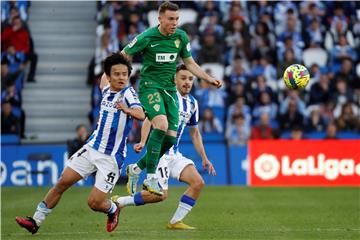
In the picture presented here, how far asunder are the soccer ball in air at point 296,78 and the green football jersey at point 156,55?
5.48 feet

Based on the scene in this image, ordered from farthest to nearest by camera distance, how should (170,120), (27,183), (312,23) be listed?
(312,23) → (27,183) → (170,120)

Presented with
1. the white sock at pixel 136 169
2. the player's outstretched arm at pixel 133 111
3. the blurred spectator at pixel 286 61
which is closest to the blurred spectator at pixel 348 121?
the blurred spectator at pixel 286 61

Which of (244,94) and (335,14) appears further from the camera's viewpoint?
(335,14)

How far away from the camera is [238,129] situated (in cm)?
2344

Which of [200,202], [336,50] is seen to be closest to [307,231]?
[200,202]

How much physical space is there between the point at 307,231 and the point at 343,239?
1.05 metres

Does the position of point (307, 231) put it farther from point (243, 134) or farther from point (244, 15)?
point (244, 15)

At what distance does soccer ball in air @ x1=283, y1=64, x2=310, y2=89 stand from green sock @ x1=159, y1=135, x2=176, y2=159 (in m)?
1.77

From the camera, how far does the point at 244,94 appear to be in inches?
953

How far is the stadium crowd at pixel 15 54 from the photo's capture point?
24797mm

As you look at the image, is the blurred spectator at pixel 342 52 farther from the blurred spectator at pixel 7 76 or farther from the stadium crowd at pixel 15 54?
the blurred spectator at pixel 7 76

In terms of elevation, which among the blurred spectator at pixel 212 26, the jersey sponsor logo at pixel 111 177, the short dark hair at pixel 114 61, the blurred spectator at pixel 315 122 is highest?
the blurred spectator at pixel 212 26

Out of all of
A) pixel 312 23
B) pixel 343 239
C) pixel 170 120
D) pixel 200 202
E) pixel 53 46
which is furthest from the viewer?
pixel 53 46

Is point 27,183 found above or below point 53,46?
below
